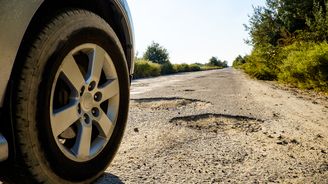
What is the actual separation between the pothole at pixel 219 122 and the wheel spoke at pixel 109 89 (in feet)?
5.09

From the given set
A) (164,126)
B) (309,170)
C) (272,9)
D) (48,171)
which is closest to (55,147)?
(48,171)

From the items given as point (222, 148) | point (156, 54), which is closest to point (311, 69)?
point (222, 148)

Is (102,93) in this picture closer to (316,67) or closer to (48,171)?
(48,171)

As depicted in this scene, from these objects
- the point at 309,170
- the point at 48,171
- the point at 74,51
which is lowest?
the point at 309,170

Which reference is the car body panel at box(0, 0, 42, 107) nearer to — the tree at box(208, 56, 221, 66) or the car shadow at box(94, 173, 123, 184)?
the car shadow at box(94, 173, 123, 184)

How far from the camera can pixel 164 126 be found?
325cm

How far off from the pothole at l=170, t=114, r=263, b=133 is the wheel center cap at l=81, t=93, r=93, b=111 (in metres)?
1.76

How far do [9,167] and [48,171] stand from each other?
0.14 metres

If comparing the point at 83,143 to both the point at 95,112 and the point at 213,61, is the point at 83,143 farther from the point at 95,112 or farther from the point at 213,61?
the point at 213,61

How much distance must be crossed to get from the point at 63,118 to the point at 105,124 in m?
0.32

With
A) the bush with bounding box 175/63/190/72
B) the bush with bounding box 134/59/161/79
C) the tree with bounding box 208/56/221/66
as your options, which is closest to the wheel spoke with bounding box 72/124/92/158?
the bush with bounding box 134/59/161/79

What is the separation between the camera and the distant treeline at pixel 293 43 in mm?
8102

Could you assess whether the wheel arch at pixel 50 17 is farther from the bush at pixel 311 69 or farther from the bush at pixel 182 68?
the bush at pixel 182 68

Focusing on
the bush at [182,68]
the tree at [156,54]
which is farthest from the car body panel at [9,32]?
the tree at [156,54]
